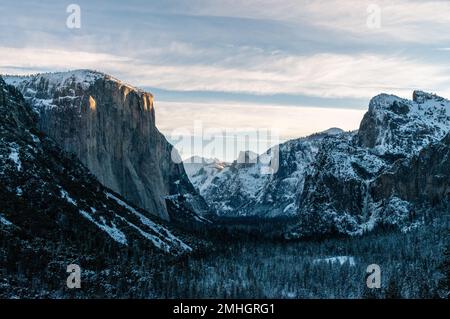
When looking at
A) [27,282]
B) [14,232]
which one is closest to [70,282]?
[27,282]

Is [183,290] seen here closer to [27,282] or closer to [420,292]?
[27,282]

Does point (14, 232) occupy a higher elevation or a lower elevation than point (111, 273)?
higher

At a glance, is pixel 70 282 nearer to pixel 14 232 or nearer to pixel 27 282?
pixel 27 282

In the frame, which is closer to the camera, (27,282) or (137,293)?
(27,282)
